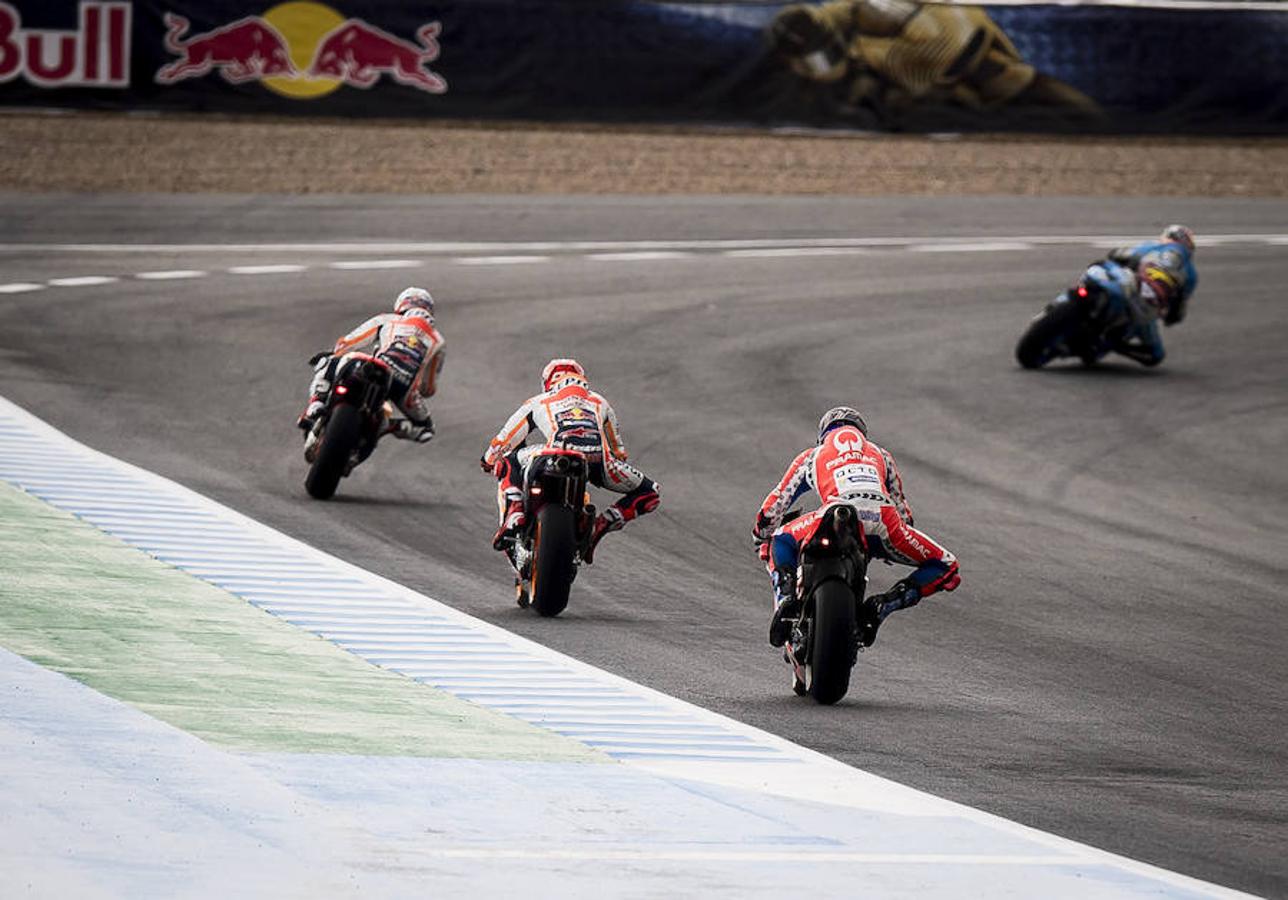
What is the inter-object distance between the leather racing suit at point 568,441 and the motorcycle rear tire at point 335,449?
9.16ft

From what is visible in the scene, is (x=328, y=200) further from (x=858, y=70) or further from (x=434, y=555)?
(x=434, y=555)

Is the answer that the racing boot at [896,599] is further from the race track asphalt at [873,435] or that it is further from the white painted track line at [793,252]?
the white painted track line at [793,252]

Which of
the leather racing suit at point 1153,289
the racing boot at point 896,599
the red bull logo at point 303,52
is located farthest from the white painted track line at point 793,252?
the racing boot at point 896,599

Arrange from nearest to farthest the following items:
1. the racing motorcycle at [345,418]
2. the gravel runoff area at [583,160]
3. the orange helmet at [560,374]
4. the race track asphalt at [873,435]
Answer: the race track asphalt at [873,435] → the orange helmet at [560,374] → the racing motorcycle at [345,418] → the gravel runoff area at [583,160]

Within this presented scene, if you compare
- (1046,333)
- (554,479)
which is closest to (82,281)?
(1046,333)

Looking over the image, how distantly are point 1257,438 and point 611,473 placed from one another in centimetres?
979

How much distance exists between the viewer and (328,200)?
1244 inches

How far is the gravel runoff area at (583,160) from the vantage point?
102 ft

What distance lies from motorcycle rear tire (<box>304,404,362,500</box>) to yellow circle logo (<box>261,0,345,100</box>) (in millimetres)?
16621

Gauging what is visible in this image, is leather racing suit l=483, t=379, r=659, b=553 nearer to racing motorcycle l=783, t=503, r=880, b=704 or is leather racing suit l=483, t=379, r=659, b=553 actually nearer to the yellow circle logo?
racing motorcycle l=783, t=503, r=880, b=704

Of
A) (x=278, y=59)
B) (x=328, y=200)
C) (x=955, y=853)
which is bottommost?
(x=328, y=200)

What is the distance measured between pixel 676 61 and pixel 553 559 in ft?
71.1

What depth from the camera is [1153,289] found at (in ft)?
76.1

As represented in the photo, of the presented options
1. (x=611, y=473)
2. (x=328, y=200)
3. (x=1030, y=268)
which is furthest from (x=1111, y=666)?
(x=328, y=200)
